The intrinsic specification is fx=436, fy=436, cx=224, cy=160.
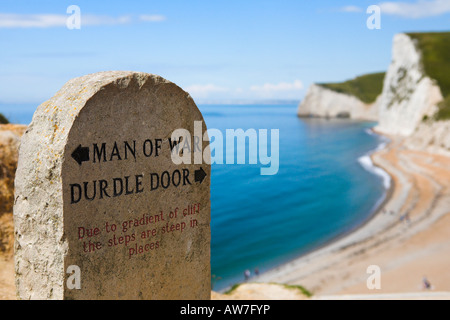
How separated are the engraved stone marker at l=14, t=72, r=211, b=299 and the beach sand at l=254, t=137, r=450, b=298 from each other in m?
13.5

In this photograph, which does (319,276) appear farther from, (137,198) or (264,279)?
(137,198)

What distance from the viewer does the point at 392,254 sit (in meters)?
22.0

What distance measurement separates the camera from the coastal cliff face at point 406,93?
57.6m

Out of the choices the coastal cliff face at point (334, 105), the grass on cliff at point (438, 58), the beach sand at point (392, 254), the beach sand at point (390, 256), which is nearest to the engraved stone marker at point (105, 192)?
the beach sand at point (390, 256)

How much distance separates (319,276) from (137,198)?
16.2 meters

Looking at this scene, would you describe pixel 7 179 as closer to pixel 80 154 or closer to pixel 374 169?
pixel 80 154

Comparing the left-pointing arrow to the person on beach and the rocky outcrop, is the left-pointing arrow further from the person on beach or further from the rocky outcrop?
the person on beach

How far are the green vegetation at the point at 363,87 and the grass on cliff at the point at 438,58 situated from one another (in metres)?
38.4

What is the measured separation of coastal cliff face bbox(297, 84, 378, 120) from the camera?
109750mm

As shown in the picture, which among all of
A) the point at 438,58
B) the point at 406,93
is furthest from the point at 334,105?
the point at 438,58

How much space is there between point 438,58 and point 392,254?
51792 millimetres

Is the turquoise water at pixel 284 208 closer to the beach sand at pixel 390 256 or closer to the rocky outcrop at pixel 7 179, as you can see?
the beach sand at pixel 390 256

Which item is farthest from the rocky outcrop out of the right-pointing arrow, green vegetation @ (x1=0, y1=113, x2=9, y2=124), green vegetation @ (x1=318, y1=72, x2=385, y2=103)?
green vegetation @ (x1=318, y1=72, x2=385, y2=103)
